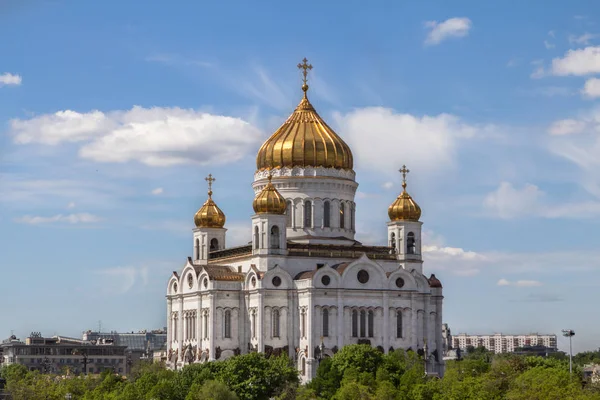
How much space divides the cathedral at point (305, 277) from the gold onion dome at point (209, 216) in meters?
0.10

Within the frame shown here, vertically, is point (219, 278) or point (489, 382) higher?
point (219, 278)

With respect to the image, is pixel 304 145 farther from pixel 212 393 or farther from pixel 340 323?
pixel 212 393

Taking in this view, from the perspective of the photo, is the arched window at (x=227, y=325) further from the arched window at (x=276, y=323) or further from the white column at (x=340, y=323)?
the white column at (x=340, y=323)

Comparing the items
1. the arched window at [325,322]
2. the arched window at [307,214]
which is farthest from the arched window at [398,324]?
the arched window at [307,214]

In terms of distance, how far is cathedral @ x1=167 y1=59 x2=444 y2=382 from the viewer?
97.1 m

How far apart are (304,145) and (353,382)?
86.5ft

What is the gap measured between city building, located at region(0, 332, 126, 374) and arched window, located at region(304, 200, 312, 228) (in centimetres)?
5640

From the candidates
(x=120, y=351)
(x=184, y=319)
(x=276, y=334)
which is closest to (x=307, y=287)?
(x=276, y=334)

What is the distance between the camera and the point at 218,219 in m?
108

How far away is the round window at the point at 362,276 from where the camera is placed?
3873 inches

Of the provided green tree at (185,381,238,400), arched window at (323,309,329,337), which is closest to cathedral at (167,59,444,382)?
arched window at (323,309,329,337)

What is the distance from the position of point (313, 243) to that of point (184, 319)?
12.0 m

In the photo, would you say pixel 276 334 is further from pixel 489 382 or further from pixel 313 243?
pixel 489 382

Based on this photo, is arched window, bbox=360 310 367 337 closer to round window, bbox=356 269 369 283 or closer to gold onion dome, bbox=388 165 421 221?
round window, bbox=356 269 369 283
